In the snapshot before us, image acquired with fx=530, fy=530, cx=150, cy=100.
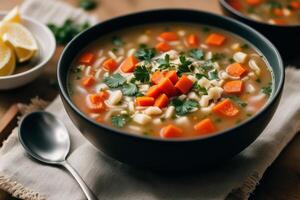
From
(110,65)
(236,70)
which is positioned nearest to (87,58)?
(110,65)

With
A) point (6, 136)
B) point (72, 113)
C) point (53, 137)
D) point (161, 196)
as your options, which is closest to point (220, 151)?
point (161, 196)

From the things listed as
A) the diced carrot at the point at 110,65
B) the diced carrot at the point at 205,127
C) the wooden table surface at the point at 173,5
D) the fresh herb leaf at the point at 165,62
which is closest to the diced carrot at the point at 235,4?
the wooden table surface at the point at 173,5

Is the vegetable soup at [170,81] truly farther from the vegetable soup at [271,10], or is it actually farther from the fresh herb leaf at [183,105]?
the vegetable soup at [271,10]

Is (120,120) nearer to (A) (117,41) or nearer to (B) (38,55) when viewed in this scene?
(A) (117,41)

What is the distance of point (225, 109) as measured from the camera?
8.96 ft

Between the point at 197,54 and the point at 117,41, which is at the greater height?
the point at 197,54

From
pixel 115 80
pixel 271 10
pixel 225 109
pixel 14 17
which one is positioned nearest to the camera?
pixel 225 109

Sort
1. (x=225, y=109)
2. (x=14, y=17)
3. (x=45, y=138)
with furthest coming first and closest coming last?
(x=14, y=17), (x=45, y=138), (x=225, y=109)

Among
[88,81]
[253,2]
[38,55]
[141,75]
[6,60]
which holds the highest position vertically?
[141,75]

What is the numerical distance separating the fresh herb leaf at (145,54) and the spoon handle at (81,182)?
2.53ft

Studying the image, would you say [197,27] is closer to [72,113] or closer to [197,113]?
[197,113]

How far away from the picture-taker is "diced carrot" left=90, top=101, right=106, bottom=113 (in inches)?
110

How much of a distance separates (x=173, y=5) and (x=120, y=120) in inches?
75.9

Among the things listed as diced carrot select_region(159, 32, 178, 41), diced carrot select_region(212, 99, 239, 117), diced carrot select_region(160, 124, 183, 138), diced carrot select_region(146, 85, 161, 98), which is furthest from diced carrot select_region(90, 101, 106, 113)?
diced carrot select_region(159, 32, 178, 41)
